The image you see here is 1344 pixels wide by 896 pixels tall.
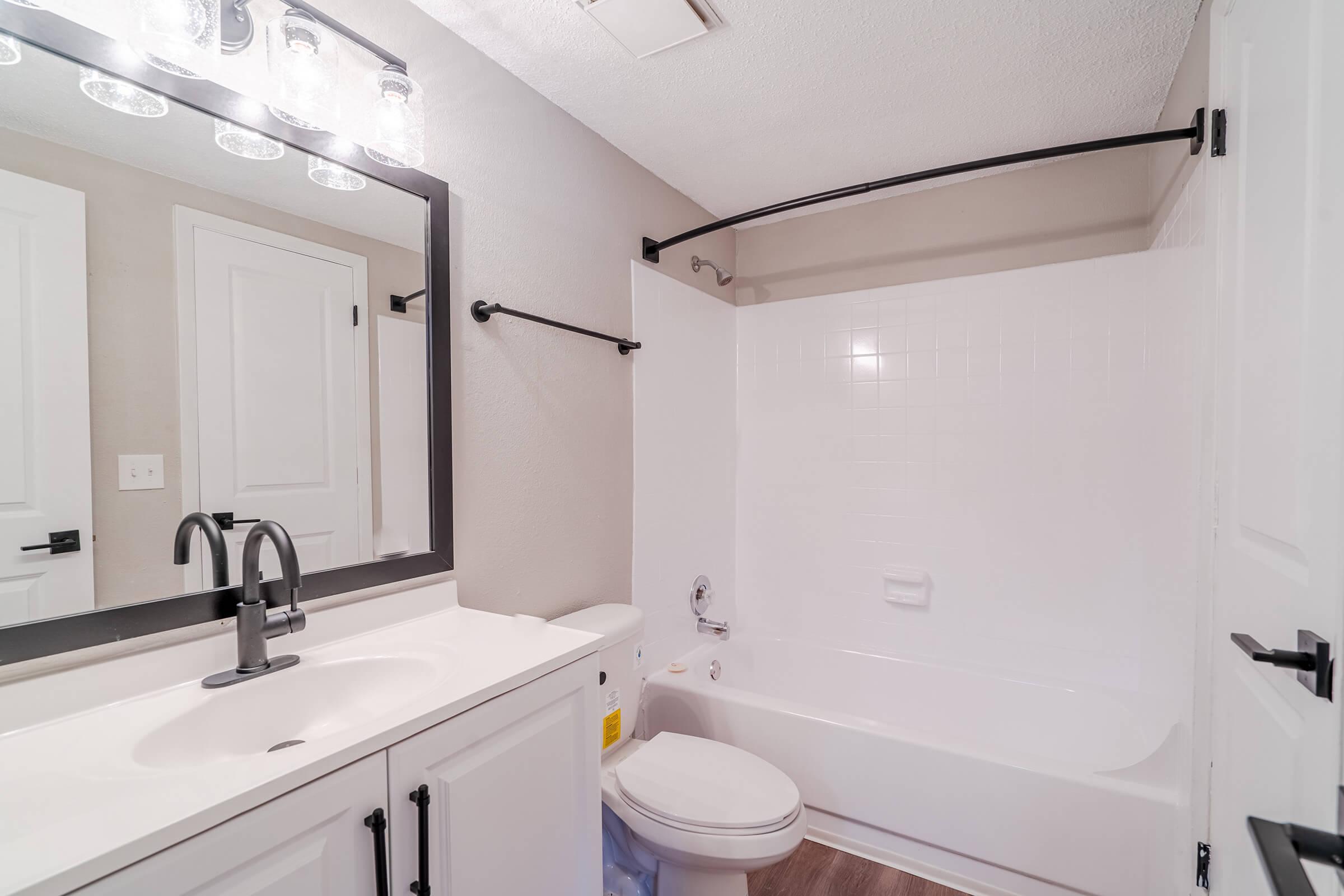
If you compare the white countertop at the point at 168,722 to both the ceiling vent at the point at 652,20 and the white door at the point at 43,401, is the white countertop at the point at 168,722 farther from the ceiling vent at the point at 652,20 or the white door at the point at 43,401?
the ceiling vent at the point at 652,20

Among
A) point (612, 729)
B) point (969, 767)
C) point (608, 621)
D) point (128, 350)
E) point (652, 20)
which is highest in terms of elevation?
point (652, 20)

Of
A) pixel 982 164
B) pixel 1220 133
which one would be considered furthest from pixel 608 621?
pixel 1220 133

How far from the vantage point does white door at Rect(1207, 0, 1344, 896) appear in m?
0.78

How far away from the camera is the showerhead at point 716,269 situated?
8.41 feet

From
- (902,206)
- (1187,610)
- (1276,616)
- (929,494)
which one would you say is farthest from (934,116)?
(1187,610)

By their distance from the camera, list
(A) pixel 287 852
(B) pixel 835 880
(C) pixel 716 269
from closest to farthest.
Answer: (A) pixel 287 852
(B) pixel 835 880
(C) pixel 716 269

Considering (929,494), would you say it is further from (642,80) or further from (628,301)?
(642,80)

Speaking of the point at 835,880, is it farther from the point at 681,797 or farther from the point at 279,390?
the point at 279,390

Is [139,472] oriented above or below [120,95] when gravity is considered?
below

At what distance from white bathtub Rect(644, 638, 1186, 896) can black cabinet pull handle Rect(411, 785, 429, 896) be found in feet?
4.33

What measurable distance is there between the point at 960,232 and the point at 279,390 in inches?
96.4

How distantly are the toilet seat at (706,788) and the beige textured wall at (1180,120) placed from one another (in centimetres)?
180

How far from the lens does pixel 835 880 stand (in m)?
1.84

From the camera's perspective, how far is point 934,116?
194 cm
